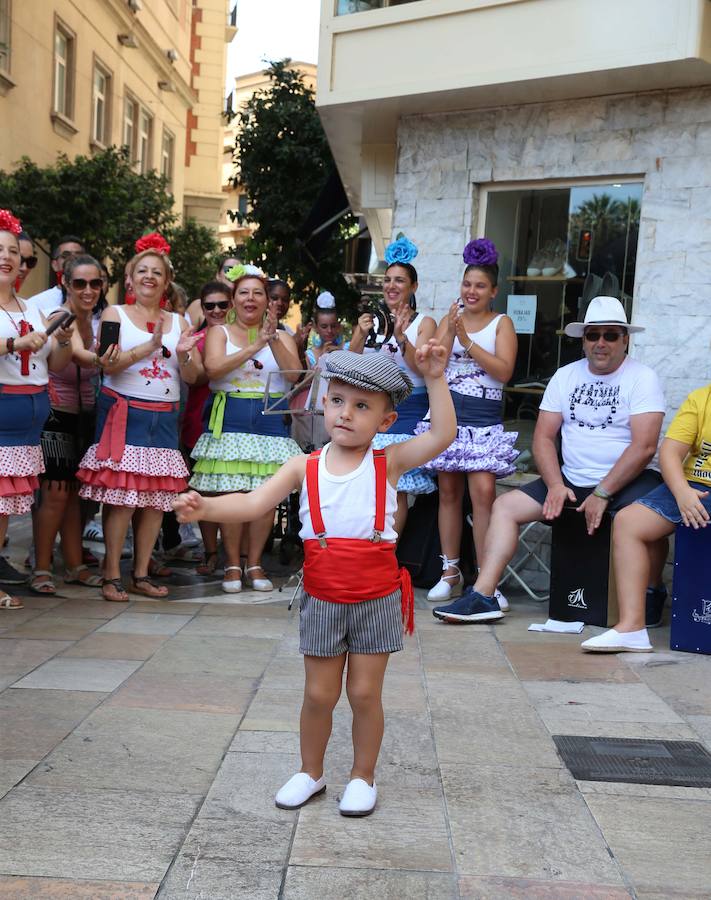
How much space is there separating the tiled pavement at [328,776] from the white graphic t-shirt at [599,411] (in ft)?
3.79

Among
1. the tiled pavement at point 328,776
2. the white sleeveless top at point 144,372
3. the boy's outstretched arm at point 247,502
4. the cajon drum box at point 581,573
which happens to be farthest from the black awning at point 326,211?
the boy's outstretched arm at point 247,502

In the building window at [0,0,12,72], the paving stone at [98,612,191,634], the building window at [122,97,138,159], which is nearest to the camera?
the paving stone at [98,612,191,634]

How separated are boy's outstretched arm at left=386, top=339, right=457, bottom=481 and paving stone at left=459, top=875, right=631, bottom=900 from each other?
1.35 meters

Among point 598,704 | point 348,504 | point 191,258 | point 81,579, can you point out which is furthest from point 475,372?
point 191,258

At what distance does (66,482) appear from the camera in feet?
22.9

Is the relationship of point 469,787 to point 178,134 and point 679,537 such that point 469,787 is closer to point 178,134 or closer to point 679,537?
point 679,537

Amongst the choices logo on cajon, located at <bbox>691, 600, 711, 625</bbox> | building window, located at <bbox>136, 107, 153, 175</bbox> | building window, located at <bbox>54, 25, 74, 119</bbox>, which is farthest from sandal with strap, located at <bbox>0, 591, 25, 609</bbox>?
building window, located at <bbox>136, 107, 153, 175</bbox>

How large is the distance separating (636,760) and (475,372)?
3.46 meters

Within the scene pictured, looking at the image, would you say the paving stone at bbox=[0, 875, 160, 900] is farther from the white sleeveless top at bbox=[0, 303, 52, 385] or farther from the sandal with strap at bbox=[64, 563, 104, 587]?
the sandal with strap at bbox=[64, 563, 104, 587]

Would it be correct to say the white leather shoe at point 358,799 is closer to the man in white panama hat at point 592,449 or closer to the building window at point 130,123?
the man in white panama hat at point 592,449

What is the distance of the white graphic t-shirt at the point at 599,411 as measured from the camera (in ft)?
21.4

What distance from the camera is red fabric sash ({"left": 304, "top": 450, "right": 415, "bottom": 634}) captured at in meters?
3.69

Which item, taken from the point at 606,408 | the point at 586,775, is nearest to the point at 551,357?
the point at 606,408

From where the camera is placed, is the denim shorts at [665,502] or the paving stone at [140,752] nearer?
the paving stone at [140,752]
